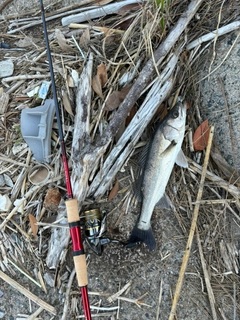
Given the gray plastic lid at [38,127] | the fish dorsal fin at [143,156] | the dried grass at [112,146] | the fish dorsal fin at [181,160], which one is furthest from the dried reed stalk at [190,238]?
the gray plastic lid at [38,127]

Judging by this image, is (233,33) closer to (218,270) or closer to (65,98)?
(65,98)

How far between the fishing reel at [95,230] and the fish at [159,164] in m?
0.24

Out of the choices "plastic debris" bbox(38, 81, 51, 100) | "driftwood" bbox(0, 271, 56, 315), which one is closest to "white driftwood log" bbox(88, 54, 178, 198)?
"plastic debris" bbox(38, 81, 51, 100)

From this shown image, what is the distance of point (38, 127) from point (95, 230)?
966 millimetres

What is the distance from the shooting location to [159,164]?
2957 mm

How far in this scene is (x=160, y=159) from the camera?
2.95m

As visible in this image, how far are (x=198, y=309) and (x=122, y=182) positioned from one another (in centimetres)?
121

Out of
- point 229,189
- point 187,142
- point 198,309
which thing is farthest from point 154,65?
point 198,309

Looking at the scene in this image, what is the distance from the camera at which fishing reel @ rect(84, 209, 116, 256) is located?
295 cm

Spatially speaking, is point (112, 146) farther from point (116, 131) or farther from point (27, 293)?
point (27, 293)

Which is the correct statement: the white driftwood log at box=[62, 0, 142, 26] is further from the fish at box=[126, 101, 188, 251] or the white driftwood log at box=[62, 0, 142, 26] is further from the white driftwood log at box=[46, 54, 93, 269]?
the fish at box=[126, 101, 188, 251]

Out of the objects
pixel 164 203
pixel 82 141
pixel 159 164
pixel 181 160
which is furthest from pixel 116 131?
pixel 164 203

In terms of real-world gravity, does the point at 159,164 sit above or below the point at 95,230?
above

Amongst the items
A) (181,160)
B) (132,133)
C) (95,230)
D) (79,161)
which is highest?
(132,133)
